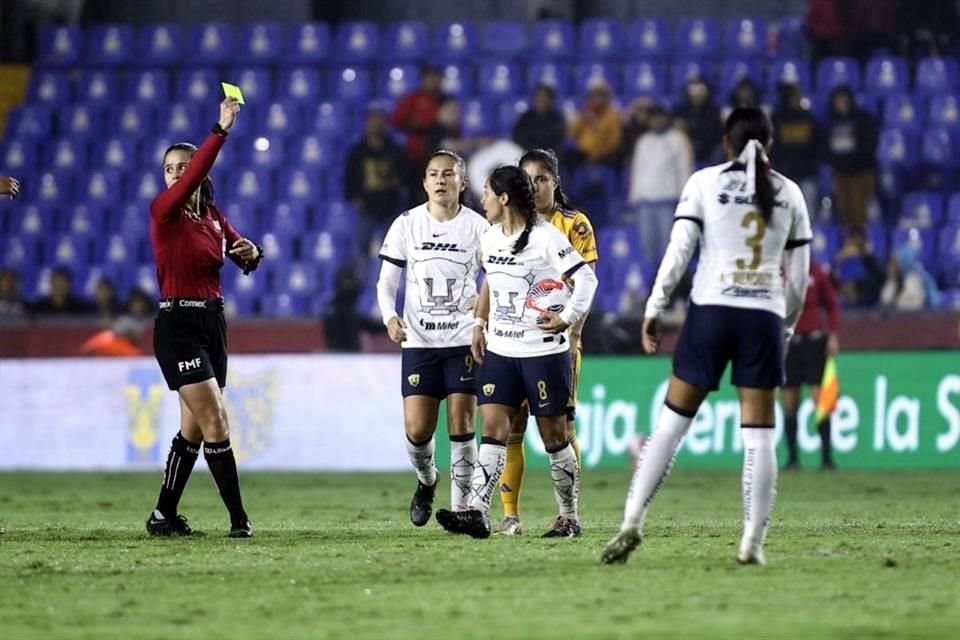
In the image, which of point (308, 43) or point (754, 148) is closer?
point (754, 148)

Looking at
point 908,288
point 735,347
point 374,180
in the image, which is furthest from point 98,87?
point 735,347

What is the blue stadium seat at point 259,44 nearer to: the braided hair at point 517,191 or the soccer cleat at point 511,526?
the soccer cleat at point 511,526

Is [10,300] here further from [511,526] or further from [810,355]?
[511,526]

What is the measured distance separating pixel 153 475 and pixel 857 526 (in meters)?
9.57

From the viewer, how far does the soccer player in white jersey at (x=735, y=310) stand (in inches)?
327

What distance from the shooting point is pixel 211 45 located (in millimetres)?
26875

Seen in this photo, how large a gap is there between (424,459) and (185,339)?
169 cm

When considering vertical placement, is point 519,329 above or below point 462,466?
above

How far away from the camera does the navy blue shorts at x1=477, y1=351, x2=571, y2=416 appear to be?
994 centimetres

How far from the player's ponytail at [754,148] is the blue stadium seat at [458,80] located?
1674cm

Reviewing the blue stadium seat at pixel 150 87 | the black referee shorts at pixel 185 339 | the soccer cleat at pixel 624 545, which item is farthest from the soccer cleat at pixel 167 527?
the blue stadium seat at pixel 150 87

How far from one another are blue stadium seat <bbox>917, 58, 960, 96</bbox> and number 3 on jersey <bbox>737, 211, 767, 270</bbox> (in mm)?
16436

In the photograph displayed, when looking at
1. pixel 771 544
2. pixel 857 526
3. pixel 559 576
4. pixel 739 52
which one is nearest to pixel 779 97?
pixel 739 52

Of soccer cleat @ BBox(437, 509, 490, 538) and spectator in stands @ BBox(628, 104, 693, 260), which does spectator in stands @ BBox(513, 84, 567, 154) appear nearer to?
spectator in stands @ BBox(628, 104, 693, 260)
